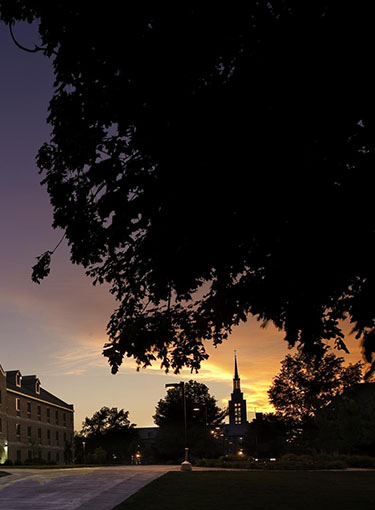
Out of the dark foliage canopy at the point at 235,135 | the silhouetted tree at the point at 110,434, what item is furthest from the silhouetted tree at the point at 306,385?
the dark foliage canopy at the point at 235,135

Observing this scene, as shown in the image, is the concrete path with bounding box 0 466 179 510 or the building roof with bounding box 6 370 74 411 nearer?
the concrete path with bounding box 0 466 179 510

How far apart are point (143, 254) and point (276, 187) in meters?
2.48

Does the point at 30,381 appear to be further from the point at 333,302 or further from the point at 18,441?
the point at 333,302

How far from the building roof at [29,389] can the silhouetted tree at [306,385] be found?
94.1ft

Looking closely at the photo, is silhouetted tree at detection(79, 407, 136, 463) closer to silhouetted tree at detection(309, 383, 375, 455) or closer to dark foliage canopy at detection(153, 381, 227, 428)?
dark foliage canopy at detection(153, 381, 227, 428)

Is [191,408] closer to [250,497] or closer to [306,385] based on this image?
[306,385]

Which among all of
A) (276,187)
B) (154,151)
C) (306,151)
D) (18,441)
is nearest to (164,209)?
(154,151)

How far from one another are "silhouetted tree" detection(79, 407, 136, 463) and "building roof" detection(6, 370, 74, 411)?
25.5 m

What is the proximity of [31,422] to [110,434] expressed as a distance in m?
51.1

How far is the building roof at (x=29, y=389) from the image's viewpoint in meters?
63.9

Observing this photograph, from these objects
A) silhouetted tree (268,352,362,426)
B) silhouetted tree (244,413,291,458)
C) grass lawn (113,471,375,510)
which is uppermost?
silhouetted tree (268,352,362,426)

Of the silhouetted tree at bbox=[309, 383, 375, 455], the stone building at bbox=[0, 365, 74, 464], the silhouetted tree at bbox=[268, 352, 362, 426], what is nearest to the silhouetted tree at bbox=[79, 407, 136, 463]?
the stone building at bbox=[0, 365, 74, 464]

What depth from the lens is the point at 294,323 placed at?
774 centimetres

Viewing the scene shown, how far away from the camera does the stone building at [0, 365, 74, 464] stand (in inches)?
2319
